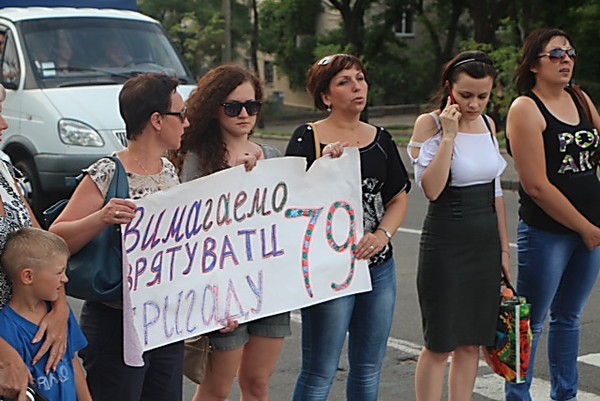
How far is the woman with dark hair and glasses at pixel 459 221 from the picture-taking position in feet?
14.7

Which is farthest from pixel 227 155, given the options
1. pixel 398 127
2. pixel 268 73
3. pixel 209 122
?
pixel 268 73

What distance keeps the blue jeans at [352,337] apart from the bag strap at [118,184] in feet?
3.70

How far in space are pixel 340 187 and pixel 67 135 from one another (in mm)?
6388

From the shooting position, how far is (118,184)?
3.59 meters

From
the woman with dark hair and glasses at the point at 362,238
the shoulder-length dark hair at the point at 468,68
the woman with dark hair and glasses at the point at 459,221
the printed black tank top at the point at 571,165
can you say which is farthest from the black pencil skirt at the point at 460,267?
the shoulder-length dark hair at the point at 468,68

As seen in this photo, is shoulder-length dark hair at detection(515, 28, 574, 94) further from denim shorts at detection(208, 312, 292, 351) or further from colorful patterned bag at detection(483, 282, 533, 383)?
denim shorts at detection(208, 312, 292, 351)

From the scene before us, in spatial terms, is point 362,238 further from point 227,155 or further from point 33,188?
point 33,188

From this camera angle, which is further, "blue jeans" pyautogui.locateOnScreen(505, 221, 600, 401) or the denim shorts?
"blue jeans" pyautogui.locateOnScreen(505, 221, 600, 401)

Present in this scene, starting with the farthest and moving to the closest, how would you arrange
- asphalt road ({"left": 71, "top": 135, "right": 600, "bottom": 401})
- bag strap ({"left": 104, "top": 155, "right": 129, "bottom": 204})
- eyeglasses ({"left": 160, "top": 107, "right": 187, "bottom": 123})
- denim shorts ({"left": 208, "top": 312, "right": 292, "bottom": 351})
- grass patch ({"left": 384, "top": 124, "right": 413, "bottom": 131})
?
grass patch ({"left": 384, "top": 124, "right": 413, "bottom": 131}), asphalt road ({"left": 71, "top": 135, "right": 600, "bottom": 401}), denim shorts ({"left": 208, "top": 312, "right": 292, "bottom": 351}), eyeglasses ({"left": 160, "top": 107, "right": 187, "bottom": 123}), bag strap ({"left": 104, "top": 155, "right": 129, "bottom": 204})

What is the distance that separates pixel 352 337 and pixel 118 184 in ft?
4.60

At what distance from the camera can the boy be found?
3.21 m

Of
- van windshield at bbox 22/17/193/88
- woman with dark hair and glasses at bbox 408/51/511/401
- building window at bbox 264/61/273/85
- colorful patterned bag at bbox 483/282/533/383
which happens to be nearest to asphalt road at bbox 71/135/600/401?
colorful patterned bag at bbox 483/282/533/383

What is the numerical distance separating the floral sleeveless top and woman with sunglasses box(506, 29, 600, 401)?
8.04ft

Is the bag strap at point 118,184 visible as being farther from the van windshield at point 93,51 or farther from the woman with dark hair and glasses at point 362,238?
the van windshield at point 93,51
